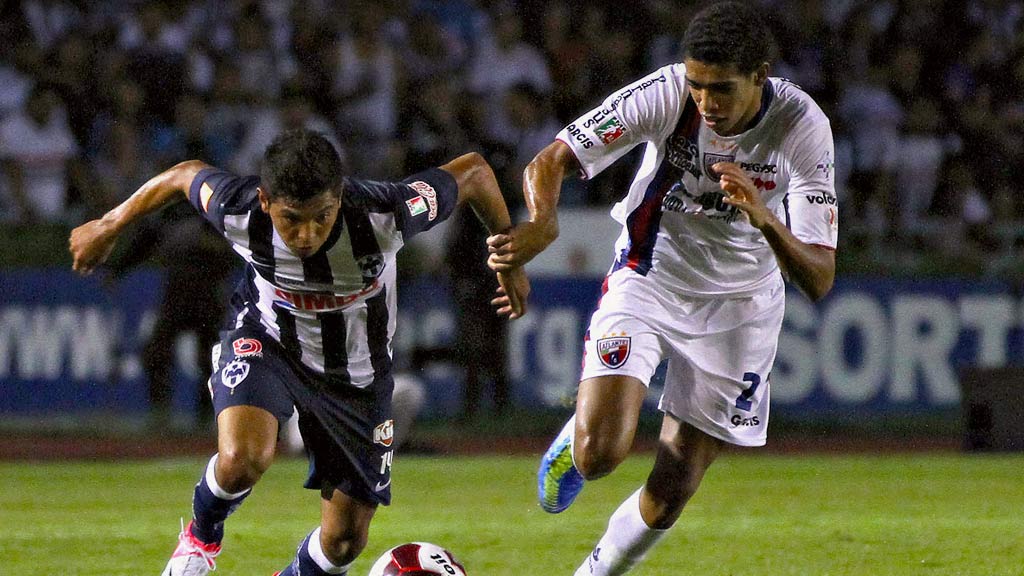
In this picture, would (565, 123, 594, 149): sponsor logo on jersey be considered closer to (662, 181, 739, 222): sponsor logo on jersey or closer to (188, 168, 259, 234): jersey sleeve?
(662, 181, 739, 222): sponsor logo on jersey

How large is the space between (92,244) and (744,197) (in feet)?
7.52

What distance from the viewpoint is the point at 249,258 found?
5137 millimetres

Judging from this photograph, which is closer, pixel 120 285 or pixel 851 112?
pixel 120 285

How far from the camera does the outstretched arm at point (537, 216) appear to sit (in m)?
4.96

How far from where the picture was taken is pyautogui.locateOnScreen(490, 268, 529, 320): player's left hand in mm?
5137

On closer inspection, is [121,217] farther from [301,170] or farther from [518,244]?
[518,244]

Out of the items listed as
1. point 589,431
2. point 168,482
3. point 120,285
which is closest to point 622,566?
point 589,431

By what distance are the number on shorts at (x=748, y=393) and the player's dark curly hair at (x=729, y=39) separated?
1.21 metres

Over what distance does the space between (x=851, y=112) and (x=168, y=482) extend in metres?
6.46

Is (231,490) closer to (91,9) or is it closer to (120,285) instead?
(120,285)

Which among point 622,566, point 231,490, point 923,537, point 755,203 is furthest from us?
point 923,537

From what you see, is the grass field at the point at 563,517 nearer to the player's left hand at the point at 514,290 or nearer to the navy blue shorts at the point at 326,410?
the navy blue shorts at the point at 326,410

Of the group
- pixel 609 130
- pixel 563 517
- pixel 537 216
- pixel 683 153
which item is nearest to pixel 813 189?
pixel 683 153

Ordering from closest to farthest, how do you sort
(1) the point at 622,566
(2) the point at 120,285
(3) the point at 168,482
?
(1) the point at 622,566, (3) the point at 168,482, (2) the point at 120,285
